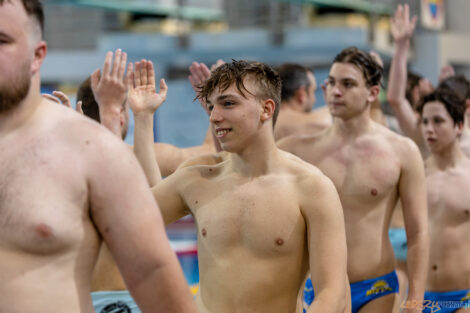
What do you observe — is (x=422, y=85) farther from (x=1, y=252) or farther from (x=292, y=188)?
(x=1, y=252)

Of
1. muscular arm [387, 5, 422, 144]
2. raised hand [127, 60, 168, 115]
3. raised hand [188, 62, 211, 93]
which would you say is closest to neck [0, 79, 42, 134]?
raised hand [127, 60, 168, 115]

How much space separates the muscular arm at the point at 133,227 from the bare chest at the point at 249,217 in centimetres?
87

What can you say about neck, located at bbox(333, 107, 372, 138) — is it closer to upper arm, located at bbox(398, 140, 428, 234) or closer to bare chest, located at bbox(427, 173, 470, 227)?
upper arm, located at bbox(398, 140, 428, 234)

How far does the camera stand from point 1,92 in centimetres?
146

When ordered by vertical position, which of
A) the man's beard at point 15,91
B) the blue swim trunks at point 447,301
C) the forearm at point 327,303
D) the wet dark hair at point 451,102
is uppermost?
→ the man's beard at point 15,91

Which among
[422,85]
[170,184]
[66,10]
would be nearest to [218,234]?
[170,184]

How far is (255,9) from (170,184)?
23.2ft

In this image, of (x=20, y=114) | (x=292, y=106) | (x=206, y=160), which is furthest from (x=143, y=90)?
(x=292, y=106)

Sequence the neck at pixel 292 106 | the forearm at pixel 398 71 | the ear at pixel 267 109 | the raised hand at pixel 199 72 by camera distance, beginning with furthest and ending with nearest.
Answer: the neck at pixel 292 106 → the forearm at pixel 398 71 → the raised hand at pixel 199 72 → the ear at pixel 267 109

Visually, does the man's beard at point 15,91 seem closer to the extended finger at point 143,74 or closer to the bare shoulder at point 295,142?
the extended finger at point 143,74

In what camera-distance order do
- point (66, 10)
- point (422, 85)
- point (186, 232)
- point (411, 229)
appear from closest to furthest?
point (411, 229) → point (422, 85) → point (186, 232) → point (66, 10)

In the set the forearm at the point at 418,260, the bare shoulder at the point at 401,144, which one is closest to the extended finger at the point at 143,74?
the bare shoulder at the point at 401,144

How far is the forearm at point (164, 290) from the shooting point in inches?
59.5

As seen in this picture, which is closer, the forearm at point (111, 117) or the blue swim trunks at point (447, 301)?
the forearm at point (111, 117)
